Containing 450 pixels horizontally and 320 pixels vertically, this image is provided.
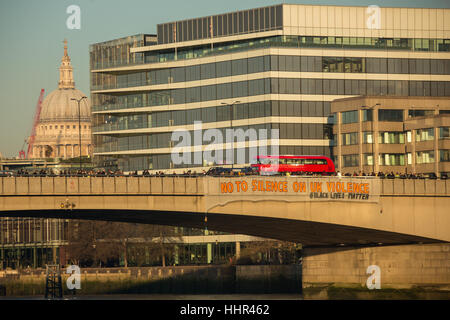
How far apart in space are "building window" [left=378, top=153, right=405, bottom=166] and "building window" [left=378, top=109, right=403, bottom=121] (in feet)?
17.9

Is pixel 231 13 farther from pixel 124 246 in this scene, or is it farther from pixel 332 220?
pixel 332 220

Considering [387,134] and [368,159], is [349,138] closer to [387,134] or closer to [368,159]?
[368,159]

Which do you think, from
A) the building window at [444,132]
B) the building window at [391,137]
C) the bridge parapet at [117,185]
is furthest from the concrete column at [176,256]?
the bridge parapet at [117,185]

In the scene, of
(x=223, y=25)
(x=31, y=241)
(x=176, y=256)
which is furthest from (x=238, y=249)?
(x=223, y=25)

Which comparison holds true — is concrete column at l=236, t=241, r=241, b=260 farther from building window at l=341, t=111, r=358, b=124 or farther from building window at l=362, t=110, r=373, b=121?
building window at l=362, t=110, r=373, b=121

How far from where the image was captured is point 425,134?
142125mm

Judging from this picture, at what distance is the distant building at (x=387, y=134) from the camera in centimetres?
14300

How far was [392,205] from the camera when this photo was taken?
324 feet

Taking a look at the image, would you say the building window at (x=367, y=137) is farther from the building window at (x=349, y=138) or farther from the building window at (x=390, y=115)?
the building window at (x=390, y=115)

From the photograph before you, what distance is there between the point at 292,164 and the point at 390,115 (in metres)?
21.7

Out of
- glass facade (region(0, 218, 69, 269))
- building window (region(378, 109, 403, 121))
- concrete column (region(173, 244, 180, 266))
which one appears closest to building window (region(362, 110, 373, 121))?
building window (region(378, 109, 403, 121))

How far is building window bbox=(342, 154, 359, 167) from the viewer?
146m

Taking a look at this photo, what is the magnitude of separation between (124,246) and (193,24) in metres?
39.2
